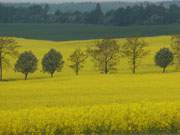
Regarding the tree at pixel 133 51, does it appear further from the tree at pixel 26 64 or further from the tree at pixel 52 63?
the tree at pixel 26 64

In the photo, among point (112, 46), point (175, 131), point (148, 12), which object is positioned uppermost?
point (148, 12)

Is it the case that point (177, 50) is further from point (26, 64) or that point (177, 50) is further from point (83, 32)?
point (83, 32)

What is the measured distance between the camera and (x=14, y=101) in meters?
30.1

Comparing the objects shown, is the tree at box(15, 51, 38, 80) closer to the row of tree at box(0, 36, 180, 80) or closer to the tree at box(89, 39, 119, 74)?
the row of tree at box(0, 36, 180, 80)

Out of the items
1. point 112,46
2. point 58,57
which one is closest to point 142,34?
point 112,46

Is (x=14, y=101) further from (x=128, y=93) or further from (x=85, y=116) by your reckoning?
(x=85, y=116)

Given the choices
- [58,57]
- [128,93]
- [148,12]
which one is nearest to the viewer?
[128,93]

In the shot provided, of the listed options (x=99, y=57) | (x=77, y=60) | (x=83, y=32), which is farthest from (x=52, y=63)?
(x=83, y=32)

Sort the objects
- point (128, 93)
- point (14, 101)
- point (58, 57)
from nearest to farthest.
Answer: point (14, 101)
point (128, 93)
point (58, 57)

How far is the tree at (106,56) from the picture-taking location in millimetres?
82188

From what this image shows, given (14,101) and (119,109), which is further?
(14,101)

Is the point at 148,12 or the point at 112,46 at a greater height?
the point at 148,12

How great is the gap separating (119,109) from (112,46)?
63.6 metres

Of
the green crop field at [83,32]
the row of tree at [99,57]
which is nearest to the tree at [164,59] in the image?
the row of tree at [99,57]
